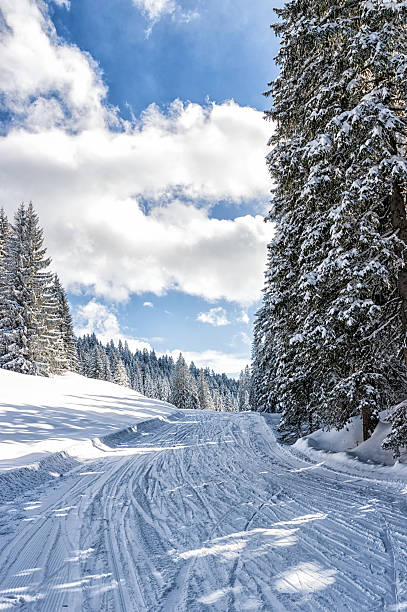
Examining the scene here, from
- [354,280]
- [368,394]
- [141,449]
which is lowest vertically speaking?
[141,449]

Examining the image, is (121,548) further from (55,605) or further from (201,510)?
(201,510)

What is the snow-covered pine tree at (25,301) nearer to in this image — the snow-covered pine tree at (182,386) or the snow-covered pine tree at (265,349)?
the snow-covered pine tree at (265,349)

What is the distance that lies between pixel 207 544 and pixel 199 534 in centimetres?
35

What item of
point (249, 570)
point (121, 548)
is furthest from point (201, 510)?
point (249, 570)

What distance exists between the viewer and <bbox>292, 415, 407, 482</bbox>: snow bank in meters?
6.36

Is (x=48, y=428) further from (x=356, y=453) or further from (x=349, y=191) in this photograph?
(x=349, y=191)

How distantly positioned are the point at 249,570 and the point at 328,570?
0.74 meters

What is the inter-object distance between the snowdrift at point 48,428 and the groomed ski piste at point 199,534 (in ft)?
0.33

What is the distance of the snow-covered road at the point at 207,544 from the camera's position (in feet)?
9.21

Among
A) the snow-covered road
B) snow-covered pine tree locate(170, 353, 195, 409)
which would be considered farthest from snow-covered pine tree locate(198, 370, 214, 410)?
the snow-covered road

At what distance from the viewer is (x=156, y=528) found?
4.40 metres

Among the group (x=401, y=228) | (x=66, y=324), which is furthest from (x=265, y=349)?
(x=66, y=324)

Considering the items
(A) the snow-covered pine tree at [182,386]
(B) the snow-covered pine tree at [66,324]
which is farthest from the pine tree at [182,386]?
(B) the snow-covered pine tree at [66,324]

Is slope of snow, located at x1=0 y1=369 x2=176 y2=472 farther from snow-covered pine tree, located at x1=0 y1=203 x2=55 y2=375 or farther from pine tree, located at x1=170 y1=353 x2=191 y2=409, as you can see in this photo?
pine tree, located at x1=170 y1=353 x2=191 y2=409
